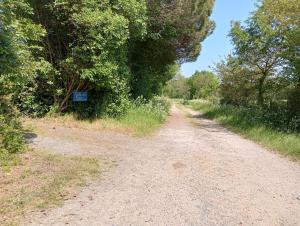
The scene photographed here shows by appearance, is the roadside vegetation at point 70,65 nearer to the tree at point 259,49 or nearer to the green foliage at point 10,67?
the green foliage at point 10,67

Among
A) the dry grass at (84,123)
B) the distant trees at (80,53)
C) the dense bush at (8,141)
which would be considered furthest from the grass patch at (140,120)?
the dense bush at (8,141)

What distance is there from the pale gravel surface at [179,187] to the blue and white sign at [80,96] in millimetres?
3365

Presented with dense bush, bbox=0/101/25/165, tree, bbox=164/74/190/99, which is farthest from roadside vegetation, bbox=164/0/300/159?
tree, bbox=164/74/190/99

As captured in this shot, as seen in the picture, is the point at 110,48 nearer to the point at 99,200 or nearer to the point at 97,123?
the point at 97,123

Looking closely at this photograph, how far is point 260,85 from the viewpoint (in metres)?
22.4

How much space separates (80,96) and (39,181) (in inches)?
337

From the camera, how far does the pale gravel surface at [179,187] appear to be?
5.01 meters

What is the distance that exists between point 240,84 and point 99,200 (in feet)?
69.5

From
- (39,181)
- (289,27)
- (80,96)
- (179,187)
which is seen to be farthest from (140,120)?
(289,27)

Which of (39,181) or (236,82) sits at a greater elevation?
(236,82)

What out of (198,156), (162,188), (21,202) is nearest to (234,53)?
(198,156)

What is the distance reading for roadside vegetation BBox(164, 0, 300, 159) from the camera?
15.2 meters

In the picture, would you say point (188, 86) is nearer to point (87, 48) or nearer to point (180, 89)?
point (180, 89)

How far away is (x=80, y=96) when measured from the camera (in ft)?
47.4
